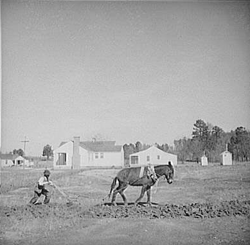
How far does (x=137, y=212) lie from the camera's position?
3.66m

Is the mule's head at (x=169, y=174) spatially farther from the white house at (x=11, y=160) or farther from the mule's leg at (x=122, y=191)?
the white house at (x=11, y=160)

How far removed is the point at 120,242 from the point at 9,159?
1.44 metres

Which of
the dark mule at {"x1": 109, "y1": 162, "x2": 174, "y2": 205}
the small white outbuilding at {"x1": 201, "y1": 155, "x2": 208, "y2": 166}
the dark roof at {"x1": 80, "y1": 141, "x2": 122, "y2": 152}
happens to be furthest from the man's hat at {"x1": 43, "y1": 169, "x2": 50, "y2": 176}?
the small white outbuilding at {"x1": 201, "y1": 155, "x2": 208, "y2": 166}

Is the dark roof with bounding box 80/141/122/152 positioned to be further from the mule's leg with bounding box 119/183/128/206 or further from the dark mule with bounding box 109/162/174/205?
the mule's leg with bounding box 119/183/128/206

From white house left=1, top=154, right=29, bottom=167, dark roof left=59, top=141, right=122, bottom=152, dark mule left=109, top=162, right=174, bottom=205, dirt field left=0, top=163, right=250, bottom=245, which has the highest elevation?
dark roof left=59, top=141, right=122, bottom=152

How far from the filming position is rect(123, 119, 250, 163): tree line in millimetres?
3848

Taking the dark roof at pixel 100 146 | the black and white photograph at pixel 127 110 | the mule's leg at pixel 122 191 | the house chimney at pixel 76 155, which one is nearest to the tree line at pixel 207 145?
the black and white photograph at pixel 127 110

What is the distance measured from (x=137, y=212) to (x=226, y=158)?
109 centimetres

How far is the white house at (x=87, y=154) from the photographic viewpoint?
3.85m

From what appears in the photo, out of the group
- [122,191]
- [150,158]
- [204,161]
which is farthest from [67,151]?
[204,161]

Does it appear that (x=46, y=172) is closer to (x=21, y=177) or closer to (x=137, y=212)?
(x=21, y=177)

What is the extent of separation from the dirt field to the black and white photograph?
0.04 feet

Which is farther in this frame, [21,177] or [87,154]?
[87,154]

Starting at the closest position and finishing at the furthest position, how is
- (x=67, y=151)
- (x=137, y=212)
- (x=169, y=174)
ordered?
(x=137, y=212)
(x=169, y=174)
(x=67, y=151)
